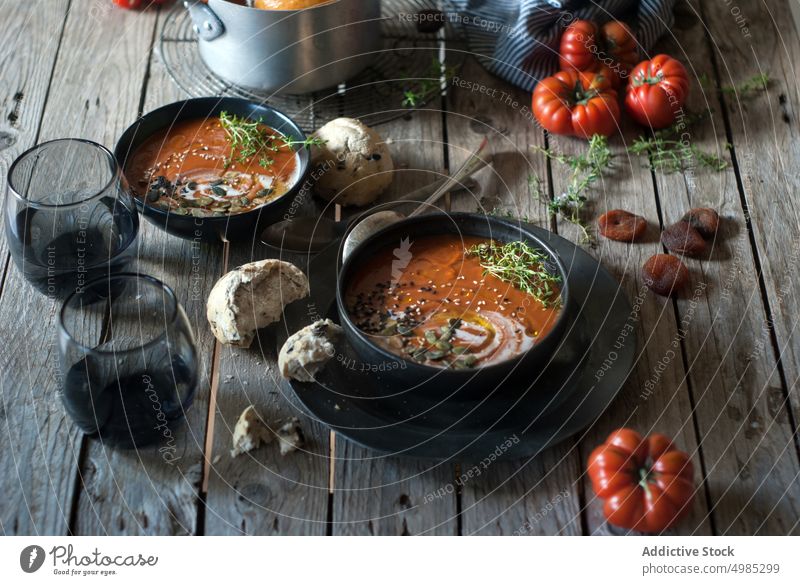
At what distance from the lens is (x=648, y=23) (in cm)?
215

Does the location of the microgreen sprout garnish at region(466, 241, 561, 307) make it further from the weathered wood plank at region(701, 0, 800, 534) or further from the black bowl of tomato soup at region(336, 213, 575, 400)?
the weathered wood plank at region(701, 0, 800, 534)

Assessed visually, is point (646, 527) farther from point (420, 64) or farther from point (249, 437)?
point (420, 64)

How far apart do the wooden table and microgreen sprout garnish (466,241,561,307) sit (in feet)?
0.70

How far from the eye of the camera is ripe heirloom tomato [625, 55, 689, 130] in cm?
199

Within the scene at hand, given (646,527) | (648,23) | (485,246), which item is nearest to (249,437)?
(485,246)

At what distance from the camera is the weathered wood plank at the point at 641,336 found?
1.46 meters

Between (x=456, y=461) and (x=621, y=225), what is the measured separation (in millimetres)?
672

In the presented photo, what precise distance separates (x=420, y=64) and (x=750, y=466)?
1.20 m

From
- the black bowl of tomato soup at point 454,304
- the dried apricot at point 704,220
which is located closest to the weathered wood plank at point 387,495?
the black bowl of tomato soup at point 454,304

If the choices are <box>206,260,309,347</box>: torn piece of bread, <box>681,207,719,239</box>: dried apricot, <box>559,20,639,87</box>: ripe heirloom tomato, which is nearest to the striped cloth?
<box>559,20,639,87</box>: ripe heirloom tomato

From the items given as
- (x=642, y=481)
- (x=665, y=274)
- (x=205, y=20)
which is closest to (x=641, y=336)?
(x=665, y=274)

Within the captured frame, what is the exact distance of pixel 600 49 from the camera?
2096mm

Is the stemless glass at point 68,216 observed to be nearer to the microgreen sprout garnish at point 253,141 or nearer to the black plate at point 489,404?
the microgreen sprout garnish at point 253,141
